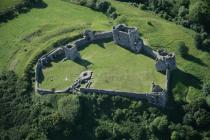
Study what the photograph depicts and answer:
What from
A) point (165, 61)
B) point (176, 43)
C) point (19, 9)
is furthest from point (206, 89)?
point (19, 9)

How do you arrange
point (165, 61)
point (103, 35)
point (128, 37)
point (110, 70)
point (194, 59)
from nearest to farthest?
1. point (165, 61)
2. point (110, 70)
3. point (194, 59)
4. point (128, 37)
5. point (103, 35)

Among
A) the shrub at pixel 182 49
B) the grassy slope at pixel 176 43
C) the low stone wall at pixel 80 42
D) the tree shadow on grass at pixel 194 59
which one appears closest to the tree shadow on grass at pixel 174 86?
the grassy slope at pixel 176 43

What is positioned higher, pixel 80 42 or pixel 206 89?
pixel 206 89

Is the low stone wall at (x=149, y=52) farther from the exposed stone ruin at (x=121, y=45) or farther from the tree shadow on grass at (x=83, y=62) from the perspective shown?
the tree shadow on grass at (x=83, y=62)

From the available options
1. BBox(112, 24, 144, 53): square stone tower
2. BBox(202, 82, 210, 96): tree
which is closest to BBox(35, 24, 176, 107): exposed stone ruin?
BBox(112, 24, 144, 53): square stone tower

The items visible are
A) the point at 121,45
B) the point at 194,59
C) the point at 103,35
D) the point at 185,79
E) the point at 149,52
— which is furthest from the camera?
the point at 103,35

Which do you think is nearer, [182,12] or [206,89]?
[206,89]

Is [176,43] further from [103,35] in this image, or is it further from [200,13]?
[103,35]
